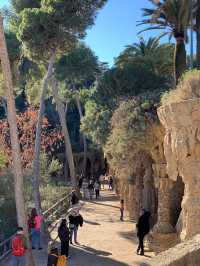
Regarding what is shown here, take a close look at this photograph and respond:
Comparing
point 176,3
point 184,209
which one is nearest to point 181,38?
point 176,3

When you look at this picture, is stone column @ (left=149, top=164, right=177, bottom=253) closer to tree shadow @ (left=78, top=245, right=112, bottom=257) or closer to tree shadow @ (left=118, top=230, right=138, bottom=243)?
tree shadow @ (left=118, top=230, right=138, bottom=243)

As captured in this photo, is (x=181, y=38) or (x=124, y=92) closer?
(x=181, y=38)

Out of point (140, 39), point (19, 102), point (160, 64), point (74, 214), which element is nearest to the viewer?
point (74, 214)

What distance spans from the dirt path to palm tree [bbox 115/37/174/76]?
357 inches

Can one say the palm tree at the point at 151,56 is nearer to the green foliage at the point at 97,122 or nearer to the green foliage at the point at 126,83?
the green foliage at the point at 126,83

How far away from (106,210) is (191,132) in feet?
54.9

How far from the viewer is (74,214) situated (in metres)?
17.5

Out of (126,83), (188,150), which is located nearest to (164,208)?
(188,150)

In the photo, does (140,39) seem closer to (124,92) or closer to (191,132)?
(124,92)

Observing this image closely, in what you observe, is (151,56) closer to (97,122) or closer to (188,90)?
(97,122)

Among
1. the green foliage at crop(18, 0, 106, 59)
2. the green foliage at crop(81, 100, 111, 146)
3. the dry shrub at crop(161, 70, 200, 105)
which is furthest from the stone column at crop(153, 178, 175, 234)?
the green foliage at crop(18, 0, 106, 59)

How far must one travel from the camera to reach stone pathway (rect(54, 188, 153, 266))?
15469 mm

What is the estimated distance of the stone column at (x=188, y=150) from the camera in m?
13.1

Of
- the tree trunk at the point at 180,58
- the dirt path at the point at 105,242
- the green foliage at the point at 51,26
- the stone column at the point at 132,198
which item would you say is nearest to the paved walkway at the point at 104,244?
the dirt path at the point at 105,242
